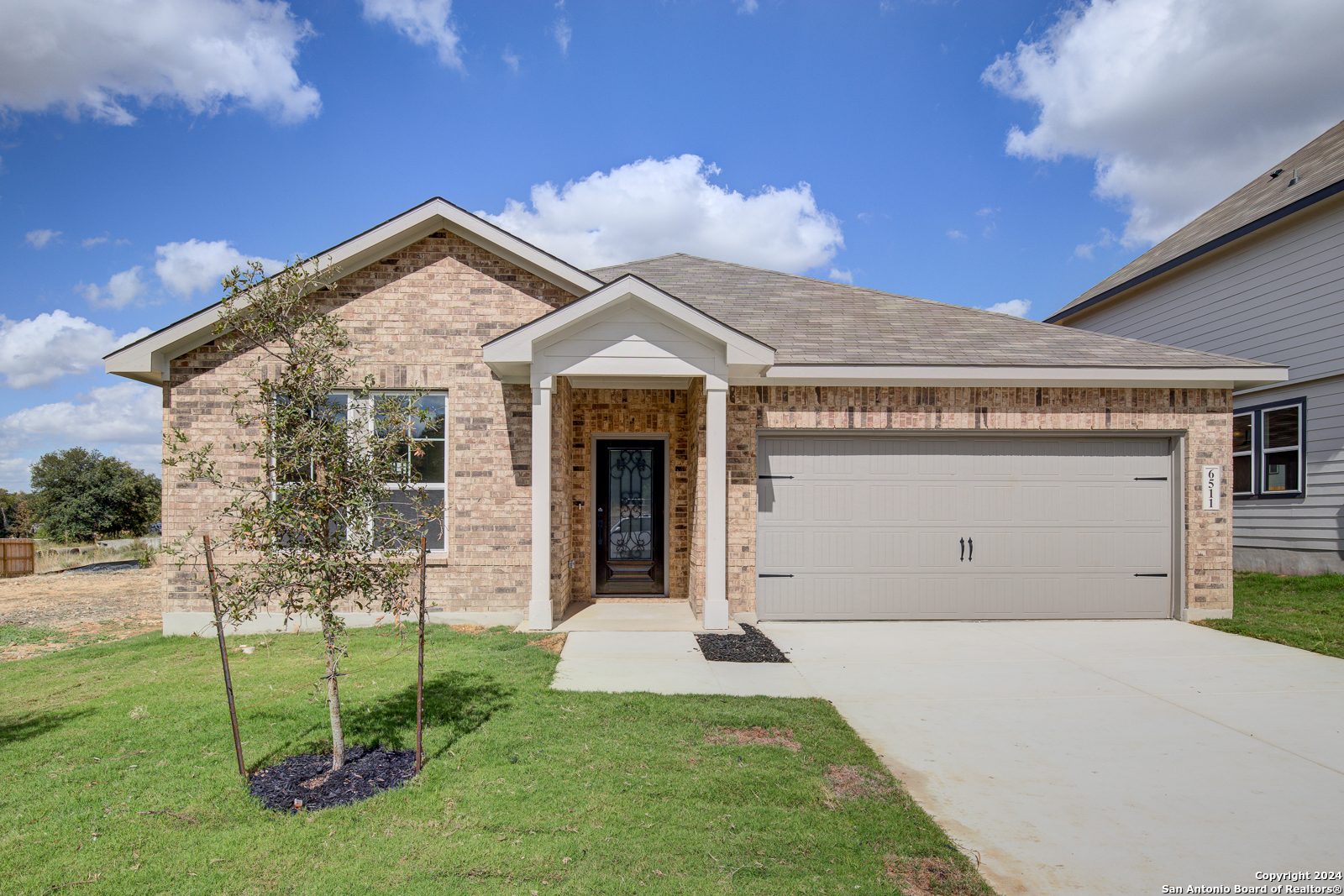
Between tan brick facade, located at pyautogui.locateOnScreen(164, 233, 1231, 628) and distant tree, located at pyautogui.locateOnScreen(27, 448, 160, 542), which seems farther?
distant tree, located at pyautogui.locateOnScreen(27, 448, 160, 542)

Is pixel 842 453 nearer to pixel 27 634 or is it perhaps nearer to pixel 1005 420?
pixel 1005 420

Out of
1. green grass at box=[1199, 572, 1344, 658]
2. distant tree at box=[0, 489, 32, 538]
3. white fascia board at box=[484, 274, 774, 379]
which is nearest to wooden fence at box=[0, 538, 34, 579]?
distant tree at box=[0, 489, 32, 538]

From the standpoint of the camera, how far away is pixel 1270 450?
11750mm

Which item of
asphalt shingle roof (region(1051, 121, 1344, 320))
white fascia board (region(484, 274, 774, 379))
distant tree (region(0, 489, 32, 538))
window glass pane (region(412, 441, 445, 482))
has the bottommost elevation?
distant tree (region(0, 489, 32, 538))

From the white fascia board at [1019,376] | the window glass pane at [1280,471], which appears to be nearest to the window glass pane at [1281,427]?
the window glass pane at [1280,471]

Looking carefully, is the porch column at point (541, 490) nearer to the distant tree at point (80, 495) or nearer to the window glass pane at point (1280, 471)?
the window glass pane at point (1280, 471)

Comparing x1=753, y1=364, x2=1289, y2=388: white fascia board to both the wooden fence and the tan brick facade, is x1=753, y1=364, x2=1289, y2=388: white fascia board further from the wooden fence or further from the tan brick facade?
the wooden fence

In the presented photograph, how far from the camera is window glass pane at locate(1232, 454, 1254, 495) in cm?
1223

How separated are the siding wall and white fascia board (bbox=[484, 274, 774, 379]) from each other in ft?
31.7

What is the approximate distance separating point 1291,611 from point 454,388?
11.3 meters

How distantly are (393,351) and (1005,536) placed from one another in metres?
8.01

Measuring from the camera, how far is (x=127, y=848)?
10.8 feet

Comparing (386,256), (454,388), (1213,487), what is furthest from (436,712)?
(1213,487)

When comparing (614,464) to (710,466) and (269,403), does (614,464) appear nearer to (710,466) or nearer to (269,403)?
(710,466)
